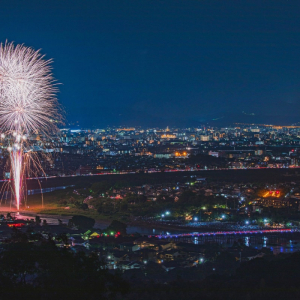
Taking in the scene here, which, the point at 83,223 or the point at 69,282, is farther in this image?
the point at 83,223

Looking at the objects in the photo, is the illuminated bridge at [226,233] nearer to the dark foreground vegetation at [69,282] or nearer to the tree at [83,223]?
the tree at [83,223]

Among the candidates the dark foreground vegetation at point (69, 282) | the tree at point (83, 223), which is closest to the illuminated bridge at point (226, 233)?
the tree at point (83, 223)

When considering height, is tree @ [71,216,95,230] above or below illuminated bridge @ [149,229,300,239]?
above

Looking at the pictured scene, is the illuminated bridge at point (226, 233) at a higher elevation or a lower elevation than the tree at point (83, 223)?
lower

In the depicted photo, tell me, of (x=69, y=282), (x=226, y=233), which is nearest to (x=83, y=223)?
(x=226, y=233)

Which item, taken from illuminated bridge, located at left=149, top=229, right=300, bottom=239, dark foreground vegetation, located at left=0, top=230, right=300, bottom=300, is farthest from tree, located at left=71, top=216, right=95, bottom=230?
dark foreground vegetation, located at left=0, top=230, right=300, bottom=300

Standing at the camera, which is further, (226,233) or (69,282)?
(226,233)

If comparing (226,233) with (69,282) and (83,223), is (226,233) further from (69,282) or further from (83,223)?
(69,282)

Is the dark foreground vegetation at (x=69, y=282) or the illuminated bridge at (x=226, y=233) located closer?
the dark foreground vegetation at (x=69, y=282)

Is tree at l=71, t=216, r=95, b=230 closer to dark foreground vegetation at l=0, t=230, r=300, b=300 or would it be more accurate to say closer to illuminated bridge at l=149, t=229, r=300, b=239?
illuminated bridge at l=149, t=229, r=300, b=239

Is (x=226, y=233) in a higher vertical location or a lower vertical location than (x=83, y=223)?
lower

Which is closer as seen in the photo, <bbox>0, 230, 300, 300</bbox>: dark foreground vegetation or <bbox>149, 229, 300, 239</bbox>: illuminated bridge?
<bbox>0, 230, 300, 300</bbox>: dark foreground vegetation
